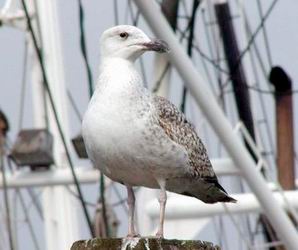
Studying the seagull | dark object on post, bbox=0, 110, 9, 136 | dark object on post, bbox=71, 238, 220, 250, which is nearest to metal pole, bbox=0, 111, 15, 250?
dark object on post, bbox=0, 110, 9, 136

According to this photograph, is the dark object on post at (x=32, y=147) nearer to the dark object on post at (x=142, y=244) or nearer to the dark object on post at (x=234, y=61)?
the dark object on post at (x=234, y=61)

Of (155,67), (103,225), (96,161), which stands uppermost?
(96,161)

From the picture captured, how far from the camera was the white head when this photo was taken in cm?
907

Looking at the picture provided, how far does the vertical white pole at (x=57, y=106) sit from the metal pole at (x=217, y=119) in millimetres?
5107

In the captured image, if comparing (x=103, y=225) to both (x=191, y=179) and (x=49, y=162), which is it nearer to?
(x=49, y=162)

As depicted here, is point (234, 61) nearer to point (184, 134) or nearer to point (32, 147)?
point (32, 147)

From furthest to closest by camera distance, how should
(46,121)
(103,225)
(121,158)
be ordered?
(46,121) → (103,225) → (121,158)

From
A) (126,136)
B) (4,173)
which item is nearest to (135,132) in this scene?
(126,136)

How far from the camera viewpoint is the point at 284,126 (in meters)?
17.4

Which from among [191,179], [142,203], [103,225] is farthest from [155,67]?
[191,179]

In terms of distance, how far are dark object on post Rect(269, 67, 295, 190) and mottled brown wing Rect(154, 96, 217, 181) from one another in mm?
7956

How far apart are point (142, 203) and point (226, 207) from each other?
0.89 metres

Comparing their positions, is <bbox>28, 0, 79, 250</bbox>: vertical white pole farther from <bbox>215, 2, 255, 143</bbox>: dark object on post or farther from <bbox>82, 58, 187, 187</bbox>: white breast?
<bbox>82, 58, 187, 187</bbox>: white breast

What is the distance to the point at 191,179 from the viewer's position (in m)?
9.28
